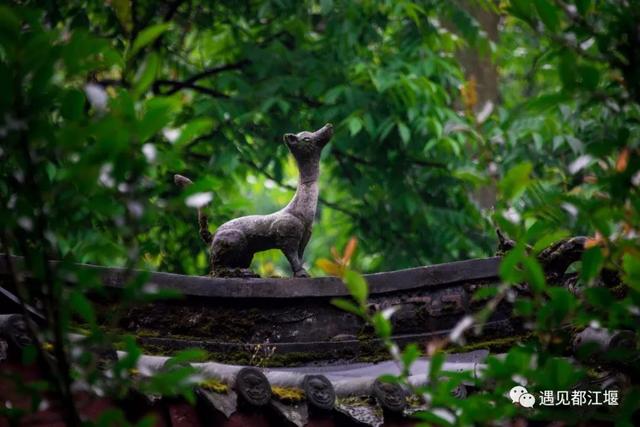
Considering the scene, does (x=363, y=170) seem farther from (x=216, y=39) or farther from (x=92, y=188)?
(x=92, y=188)

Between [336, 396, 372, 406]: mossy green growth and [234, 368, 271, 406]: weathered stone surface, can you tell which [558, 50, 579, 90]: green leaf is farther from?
[336, 396, 372, 406]: mossy green growth

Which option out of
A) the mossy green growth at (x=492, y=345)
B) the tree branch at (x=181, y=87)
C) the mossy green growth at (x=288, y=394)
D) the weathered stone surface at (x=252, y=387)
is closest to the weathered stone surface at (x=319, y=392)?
the mossy green growth at (x=288, y=394)

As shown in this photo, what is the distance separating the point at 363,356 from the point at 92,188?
2.77m

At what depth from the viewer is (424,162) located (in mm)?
9062

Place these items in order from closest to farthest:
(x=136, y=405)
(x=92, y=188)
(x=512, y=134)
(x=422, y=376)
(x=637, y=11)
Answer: (x=92, y=188) < (x=637, y=11) < (x=136, y=405) < (x=422, y=376) < (x=512, y=134)

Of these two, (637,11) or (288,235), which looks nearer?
(637,11)

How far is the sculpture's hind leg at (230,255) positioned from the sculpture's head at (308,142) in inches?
17.2

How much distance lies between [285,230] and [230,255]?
0.26 meters

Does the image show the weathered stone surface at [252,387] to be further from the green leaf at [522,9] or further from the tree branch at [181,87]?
the tree branch at [181,87]

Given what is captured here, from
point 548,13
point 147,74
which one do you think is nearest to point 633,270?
point 548,13

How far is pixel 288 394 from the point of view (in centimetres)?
377

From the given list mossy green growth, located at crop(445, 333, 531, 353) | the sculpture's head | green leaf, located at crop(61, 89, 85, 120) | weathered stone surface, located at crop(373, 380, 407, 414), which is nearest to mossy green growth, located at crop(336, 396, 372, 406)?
weathered stone surface, located at crop(373, 380, 407, 414)

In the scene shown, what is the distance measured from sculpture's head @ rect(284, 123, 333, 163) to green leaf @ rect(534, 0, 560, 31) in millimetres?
2488

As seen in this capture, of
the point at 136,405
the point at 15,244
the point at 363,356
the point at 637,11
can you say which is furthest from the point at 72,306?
the point at 363,356
